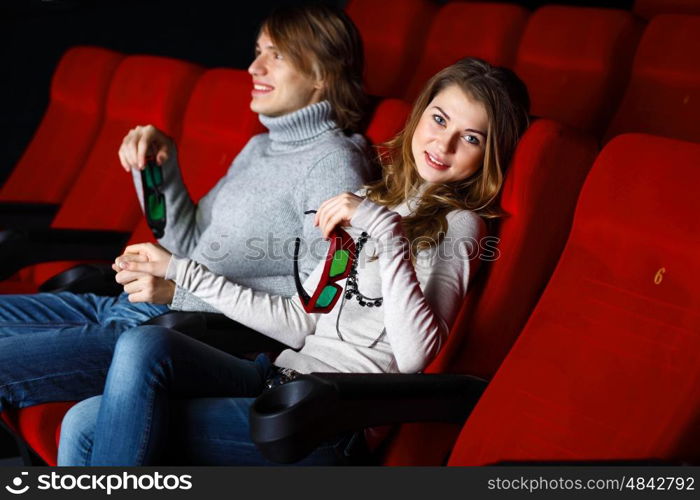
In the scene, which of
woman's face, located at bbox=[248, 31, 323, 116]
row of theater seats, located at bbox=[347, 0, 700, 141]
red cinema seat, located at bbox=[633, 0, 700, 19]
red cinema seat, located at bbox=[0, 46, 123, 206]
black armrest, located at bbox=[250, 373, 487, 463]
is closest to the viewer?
black armrest, located at bbox=[250, 373, 487, 463]

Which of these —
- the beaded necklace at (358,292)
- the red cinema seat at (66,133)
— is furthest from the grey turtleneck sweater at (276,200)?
the red cinema seat at (66,133)

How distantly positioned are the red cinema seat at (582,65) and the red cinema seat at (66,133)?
1.25m

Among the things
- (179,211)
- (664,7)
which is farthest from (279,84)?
(664,7)

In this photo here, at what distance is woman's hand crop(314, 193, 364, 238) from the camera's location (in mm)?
1292

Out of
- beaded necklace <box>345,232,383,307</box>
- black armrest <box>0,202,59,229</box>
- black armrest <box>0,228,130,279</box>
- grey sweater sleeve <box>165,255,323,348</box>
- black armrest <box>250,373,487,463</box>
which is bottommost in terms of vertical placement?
black armrest <box>0,202,59,229</box>

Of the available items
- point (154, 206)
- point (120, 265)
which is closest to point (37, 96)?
point (154, 206)

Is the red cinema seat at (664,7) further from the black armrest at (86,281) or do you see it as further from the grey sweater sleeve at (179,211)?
the black armrest at (86,281)

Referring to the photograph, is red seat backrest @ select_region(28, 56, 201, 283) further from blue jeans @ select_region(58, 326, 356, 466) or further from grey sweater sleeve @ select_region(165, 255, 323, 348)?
blue jeans @ select_region(58, 326, 356, 466)

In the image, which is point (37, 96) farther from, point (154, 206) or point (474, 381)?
point (474, 381)

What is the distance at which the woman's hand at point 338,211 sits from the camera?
129 cm

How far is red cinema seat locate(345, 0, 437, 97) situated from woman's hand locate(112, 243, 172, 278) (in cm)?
113

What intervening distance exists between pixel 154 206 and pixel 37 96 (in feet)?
6.12

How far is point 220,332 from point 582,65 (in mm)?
1110

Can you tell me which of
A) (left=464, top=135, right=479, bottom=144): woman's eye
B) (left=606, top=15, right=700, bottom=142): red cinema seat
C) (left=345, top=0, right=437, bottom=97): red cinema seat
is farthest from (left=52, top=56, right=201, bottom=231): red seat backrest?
(left=464, top=135, right=479, bottom=144): woman's eye
